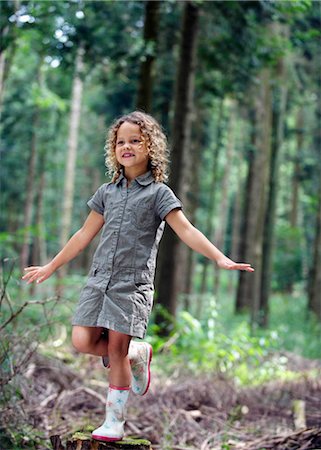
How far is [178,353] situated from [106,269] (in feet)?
19.6

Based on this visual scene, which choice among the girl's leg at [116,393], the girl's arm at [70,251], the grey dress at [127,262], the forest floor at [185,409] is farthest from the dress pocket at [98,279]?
the forest floor at [185,409]

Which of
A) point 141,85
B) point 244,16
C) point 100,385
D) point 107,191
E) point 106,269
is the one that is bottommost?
point 100,385

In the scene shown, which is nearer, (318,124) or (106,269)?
(106,269)

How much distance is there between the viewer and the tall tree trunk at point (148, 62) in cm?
1082

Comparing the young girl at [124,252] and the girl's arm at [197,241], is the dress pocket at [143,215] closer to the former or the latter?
the young girl at [124,252]

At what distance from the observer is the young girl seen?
3.88 meters

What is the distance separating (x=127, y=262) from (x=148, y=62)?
7626mm

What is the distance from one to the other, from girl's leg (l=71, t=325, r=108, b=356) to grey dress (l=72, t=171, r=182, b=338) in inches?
2.3

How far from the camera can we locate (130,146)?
4.07m

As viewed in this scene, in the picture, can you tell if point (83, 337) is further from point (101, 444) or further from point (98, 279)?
point (101, 444)

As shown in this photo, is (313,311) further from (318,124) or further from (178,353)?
(178,353)

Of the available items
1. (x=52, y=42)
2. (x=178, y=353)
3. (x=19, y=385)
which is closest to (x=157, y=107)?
(x=52, y=42)

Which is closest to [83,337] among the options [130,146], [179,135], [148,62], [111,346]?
[111,346]

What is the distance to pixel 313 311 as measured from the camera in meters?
18.4
